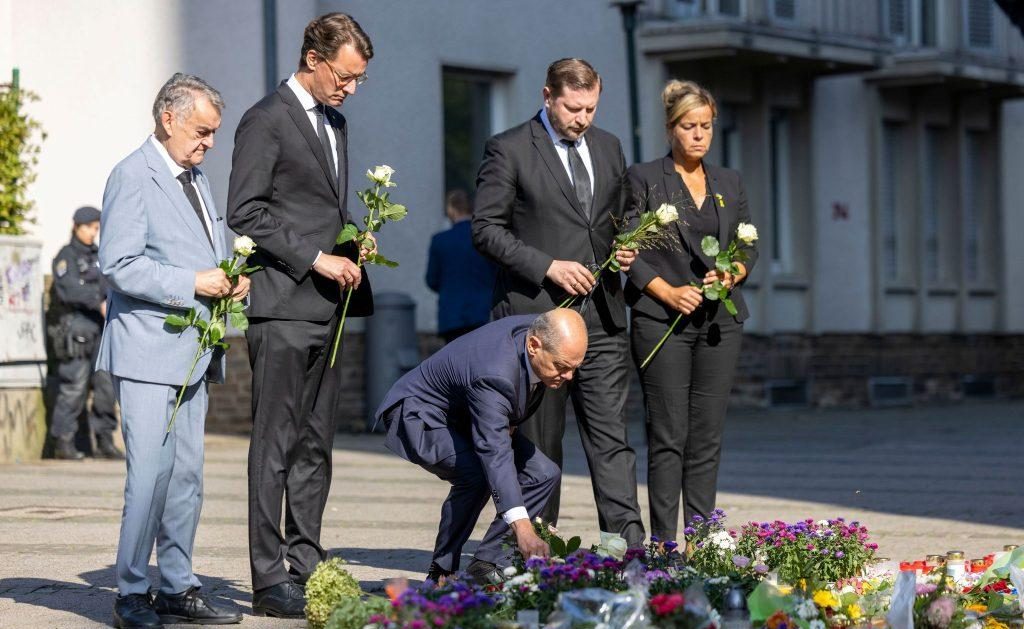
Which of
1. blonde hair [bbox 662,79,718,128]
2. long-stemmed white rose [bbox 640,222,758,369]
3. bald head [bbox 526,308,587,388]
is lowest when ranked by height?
bald head [bbox 526,308,587,388]

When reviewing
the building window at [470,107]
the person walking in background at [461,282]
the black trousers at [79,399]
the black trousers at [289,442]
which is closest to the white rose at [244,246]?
the black trousers at [289,442]

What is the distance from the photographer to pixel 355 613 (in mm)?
5457

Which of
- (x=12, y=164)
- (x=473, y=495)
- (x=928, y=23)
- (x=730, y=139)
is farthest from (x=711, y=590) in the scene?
(x=928, y=23)

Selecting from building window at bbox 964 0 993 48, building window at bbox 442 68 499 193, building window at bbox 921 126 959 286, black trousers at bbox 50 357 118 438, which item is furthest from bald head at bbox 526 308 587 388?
building window at bbox 964 0 993 48

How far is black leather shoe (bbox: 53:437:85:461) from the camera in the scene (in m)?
14.3

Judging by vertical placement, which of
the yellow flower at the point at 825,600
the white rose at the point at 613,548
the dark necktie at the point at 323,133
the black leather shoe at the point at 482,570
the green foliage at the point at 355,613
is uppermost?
the dark necktie at the point at 323,133

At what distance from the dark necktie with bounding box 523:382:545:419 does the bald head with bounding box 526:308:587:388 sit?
144 millimetres

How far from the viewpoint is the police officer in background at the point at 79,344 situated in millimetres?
14320

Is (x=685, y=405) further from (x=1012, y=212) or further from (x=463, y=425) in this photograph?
(x=1012, y=212)

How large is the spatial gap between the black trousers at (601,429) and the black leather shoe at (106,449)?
25.9 feet

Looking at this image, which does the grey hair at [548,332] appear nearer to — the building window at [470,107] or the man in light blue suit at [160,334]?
the man in light blue suit at [160,334]

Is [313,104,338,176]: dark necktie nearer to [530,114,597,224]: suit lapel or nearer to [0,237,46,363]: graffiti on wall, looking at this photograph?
[530,114,597,224]: suit lapel

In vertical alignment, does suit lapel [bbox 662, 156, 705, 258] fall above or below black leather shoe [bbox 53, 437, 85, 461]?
above

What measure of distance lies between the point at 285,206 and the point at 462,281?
827 cm
